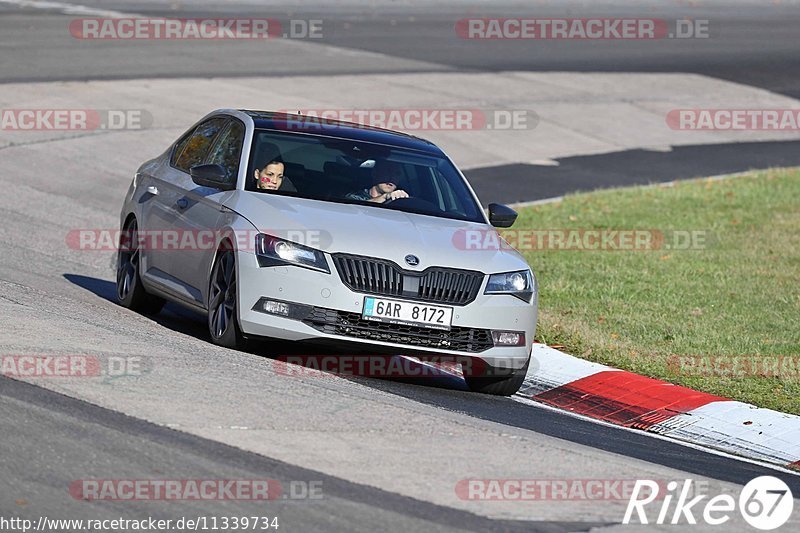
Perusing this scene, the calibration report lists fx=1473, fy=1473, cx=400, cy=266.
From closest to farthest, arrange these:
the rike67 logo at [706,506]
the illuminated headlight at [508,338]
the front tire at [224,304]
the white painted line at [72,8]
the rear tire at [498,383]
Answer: the rike67 logo at [706,506]
the front tire at [224,304]
the illuminated headlight at [508,338]
the rear tire at [498,383]
the white painted line at [72,8]

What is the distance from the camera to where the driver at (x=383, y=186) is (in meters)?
10.4

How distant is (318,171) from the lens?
10.5 meters

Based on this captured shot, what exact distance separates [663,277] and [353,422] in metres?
7.59

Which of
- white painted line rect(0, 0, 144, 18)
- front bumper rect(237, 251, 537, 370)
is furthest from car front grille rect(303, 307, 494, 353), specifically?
white painted line rect(0, 0, 144, 18)

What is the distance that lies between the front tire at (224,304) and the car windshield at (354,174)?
2.26 ft

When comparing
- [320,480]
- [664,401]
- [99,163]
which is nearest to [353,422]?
[320,480]

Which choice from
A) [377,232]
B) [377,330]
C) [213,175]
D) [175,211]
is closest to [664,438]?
[377,330]

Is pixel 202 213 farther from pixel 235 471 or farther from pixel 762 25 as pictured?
pixel 762 25

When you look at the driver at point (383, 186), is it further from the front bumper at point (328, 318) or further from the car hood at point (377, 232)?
the front bumper at point (328, 318)

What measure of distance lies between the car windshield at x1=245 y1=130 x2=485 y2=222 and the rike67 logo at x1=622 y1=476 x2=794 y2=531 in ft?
12.4

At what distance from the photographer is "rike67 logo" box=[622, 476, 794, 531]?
675 centimetres

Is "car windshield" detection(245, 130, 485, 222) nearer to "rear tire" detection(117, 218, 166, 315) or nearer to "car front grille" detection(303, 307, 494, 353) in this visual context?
"car front grille" detection(303, 307, 494, 353)

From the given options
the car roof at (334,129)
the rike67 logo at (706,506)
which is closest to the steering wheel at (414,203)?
the car roof at (334,129)

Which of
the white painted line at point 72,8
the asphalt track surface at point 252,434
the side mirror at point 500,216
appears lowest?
the asphalt track surface at point 252,434
